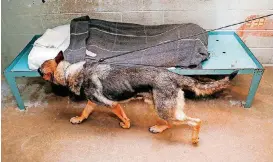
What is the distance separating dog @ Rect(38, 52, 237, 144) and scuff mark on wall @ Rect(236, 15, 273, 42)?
5.95 feet

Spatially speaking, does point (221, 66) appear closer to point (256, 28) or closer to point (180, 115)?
point (180, 115)

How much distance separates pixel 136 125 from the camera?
2943mm

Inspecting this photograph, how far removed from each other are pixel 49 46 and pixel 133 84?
1.36 metres

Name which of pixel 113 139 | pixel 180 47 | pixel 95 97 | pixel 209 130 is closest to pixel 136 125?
pixel 113 139

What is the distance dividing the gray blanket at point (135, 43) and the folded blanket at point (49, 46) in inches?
5.2

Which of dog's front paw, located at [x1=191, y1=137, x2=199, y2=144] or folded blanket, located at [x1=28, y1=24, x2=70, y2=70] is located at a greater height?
folded blanket, located at [x1=28, y1=24, x2=70, y2=70]

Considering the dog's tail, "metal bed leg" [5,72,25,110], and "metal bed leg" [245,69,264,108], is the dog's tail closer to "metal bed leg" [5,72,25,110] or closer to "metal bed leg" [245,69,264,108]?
"metal bed leg" [245,69,264,108]

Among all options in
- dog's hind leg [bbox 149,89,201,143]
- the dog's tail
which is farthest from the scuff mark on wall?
dog's hind leg [bbox 149,89,201,143]

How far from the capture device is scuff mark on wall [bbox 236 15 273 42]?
3.71m

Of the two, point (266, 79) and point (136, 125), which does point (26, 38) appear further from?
point (266, 79)

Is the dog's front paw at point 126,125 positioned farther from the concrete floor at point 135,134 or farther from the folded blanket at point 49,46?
the folded blanket at point 49,46

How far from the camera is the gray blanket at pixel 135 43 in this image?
9.61 ft

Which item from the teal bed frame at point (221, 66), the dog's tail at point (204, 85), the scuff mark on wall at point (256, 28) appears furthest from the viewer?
the scuff mark on wall at point (256, 28)

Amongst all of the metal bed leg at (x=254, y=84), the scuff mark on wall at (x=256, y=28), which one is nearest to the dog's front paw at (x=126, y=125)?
the metal bed leg at (x=254, y=84)
